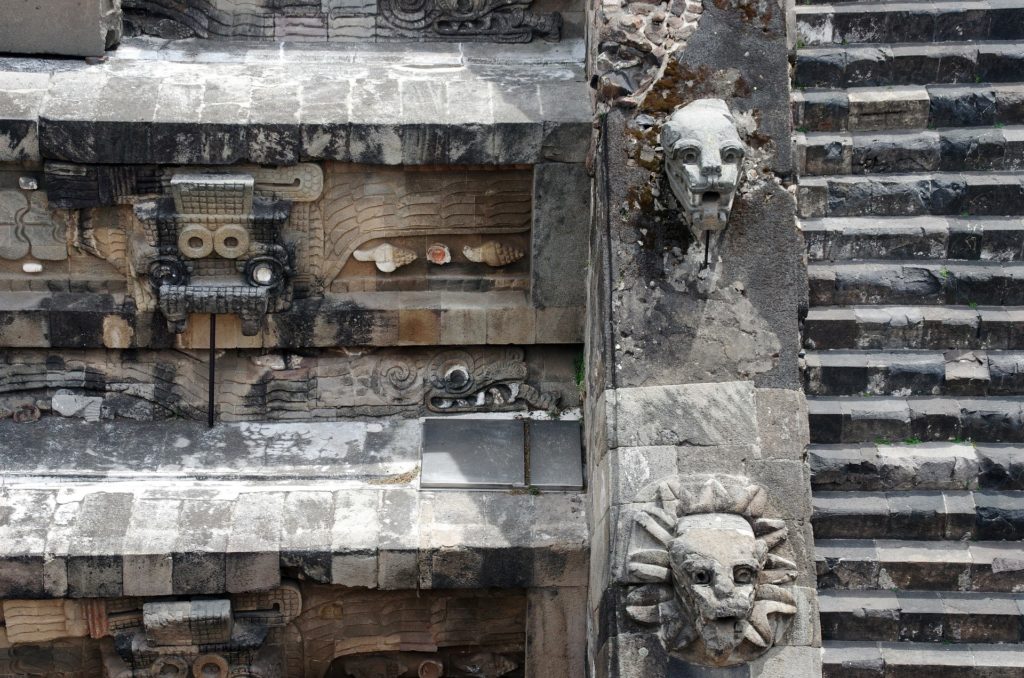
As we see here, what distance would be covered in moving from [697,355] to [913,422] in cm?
149

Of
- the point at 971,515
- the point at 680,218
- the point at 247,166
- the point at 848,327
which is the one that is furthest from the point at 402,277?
the point at 971,515

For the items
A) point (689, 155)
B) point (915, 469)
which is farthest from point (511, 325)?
point (915, 469)

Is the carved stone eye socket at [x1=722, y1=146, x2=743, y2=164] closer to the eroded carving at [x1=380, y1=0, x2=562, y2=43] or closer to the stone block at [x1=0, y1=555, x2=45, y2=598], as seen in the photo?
the eroded carving at [x1=380, y1=0, x2=562, y2=43]

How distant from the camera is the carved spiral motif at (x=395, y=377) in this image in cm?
1060

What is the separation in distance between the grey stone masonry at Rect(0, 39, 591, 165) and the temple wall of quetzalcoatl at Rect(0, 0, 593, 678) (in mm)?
18

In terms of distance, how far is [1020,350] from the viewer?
31.9ft

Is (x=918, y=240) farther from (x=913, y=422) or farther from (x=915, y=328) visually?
(x=913, y=422)

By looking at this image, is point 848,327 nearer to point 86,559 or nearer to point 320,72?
point 320,72

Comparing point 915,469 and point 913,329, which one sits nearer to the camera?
point 915,469

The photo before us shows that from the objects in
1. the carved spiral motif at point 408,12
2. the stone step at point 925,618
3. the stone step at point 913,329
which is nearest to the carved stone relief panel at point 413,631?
the stone step at point 925,618

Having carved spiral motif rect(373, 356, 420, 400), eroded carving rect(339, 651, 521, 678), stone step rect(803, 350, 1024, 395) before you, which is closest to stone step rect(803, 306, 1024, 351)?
stone step rect(803, 350, 1024, 395)

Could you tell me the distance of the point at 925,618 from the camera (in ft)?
29.7

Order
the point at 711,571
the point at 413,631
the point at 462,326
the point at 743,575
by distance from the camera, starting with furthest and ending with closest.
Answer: the point at 462,326, the point at 413,631, the point at 743,575, the point at 711,571

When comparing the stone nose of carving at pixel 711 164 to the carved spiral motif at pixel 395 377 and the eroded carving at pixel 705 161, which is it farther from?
the carved spiral motif at pixel 395 377
